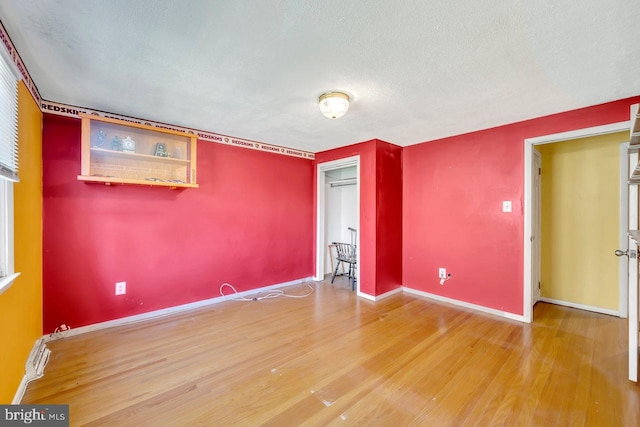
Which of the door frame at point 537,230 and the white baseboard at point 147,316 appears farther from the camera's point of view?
the door frame at point 537,230

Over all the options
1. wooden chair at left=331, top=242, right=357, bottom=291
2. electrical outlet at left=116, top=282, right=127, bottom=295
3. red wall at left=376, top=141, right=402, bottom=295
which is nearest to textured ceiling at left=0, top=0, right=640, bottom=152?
red wall at left=376, top=141, right=402, bottom=295

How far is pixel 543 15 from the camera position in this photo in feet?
4.36

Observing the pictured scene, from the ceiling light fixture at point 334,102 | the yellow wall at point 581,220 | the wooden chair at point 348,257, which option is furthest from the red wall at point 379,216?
the yellow wall at point 581,220

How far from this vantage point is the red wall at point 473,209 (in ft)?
9.54

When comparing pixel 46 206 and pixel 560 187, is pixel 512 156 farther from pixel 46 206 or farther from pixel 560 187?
pixel 46 206

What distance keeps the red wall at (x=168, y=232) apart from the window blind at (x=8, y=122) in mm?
921

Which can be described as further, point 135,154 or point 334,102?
point 135,154

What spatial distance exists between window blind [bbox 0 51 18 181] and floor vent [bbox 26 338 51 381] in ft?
4.57

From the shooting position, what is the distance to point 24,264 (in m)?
1.90

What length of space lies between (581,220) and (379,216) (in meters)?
2.44

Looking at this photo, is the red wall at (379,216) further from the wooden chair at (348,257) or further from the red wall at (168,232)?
the red wall at (168,232)

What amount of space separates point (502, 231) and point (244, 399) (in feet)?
10.3

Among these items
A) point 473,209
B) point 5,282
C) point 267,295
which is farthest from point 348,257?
point 5,282

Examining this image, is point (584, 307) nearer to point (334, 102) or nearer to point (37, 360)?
point (334, 102)
